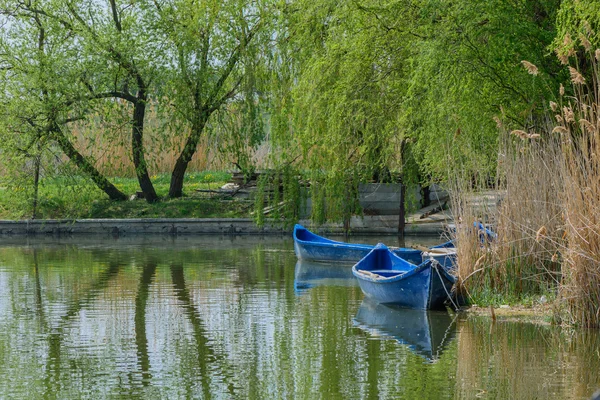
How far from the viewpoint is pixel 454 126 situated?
15.5 metres

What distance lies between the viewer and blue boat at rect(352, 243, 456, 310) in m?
13.5

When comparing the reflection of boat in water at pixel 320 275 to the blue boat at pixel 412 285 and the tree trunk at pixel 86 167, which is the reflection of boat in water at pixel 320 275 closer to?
the blue boat at pixel 412 285

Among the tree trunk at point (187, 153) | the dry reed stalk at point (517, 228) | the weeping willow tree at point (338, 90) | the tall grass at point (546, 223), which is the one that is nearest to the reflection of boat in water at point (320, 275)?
the weeping willow tree at point (338, 90)

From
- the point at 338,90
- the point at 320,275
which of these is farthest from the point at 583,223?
the point at 320,275

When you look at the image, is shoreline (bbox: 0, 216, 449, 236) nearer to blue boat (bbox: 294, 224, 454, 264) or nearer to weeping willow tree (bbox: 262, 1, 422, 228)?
weeping willow tree (bbox: 262, 1, 422, 228)

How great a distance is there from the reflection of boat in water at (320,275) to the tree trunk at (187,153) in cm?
860

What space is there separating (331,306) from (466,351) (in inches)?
161

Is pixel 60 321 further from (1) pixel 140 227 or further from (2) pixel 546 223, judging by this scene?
(1) pixel 140 227

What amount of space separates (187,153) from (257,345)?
18.4 metres

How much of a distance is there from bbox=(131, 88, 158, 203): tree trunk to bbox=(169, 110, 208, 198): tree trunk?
0.77m

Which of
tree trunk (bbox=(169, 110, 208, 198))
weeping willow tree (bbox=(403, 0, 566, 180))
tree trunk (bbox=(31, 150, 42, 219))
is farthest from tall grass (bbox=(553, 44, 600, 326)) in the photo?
tree trunk (bbox=(31, 150, 42, 219))

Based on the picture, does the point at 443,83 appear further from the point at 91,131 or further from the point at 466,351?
the point at 91,131

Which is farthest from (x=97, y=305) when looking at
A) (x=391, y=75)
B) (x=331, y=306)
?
(x=391, y=75)

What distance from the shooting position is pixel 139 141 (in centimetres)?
2986
